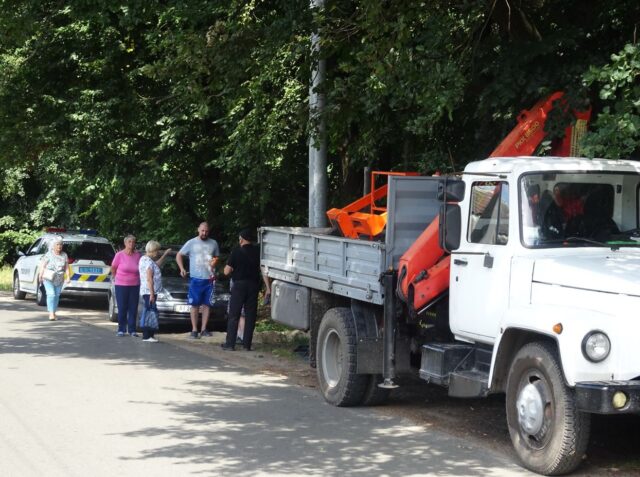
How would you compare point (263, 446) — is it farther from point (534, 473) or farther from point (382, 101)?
point (382, 101)

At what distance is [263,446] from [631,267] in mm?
3321

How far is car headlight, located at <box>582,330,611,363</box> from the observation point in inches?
295

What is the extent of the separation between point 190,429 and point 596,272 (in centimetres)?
392

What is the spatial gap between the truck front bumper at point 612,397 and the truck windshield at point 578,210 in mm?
1638

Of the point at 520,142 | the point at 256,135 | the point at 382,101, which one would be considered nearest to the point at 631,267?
the point at 520,142

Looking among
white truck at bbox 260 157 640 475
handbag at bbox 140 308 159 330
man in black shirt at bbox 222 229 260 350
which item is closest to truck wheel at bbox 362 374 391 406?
white truck at bbox 260 157 640 475

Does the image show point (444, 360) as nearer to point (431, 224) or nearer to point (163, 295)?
point (431, 224)

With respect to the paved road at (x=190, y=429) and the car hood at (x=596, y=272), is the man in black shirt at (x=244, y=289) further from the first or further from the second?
the car hood at (x=596, y=272)

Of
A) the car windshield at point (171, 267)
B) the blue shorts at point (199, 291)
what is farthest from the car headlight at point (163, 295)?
the blue shorts at point (199, 291)

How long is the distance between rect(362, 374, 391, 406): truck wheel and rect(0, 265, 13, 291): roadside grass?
73.0 ft

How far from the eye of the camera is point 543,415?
797 centimetres

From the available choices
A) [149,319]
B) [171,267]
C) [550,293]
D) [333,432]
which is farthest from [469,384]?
[171,267]

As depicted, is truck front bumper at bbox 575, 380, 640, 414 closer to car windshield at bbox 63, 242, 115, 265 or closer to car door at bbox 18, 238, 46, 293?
car windshield at bbox 63, 242, 115, 265

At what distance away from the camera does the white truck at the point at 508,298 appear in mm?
7645
